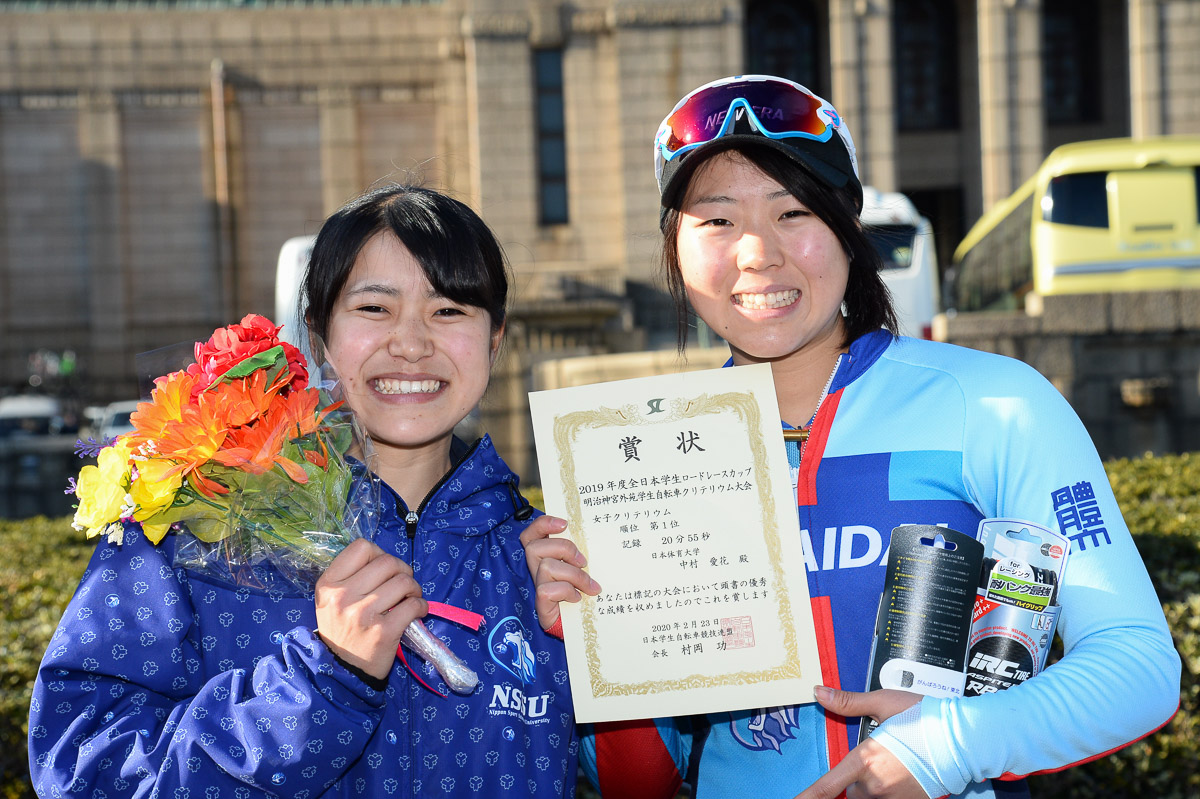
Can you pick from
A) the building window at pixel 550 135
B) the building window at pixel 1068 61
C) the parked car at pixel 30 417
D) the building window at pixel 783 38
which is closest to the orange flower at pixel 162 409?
the parked car at pixel 30 417

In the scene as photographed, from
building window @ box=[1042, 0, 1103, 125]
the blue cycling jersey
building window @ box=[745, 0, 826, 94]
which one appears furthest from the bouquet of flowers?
building window @ box=[1042, 0, 1103, 125]

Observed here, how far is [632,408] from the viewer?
214 cm

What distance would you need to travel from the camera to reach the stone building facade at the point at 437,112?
2086 centimetres

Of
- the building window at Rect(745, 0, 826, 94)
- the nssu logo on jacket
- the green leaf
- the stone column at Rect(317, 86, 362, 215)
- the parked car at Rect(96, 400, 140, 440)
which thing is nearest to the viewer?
the green leaf

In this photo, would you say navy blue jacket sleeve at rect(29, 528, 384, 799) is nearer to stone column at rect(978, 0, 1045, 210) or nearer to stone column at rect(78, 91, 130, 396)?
stone column at rect(978, 0, 1045, 210)

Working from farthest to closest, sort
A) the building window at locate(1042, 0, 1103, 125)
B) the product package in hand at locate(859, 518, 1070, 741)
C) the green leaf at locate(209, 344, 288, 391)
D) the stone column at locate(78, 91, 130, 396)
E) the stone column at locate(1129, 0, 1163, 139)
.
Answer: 1. the building window at locate(1042, 0, 1103, 125)
2. the stone column at locate(78, 91, 130, 396)
3. the stone column at locate(1129, 0, 1163, 139)
4. the green leaf at locate(209, 344, 288, 391)
5. the product package in hand at locate(859, 518, 1070, 741)

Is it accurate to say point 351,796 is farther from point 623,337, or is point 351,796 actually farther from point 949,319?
point 623,337

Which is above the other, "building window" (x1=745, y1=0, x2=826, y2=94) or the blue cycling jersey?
"building window" (x1=745, y1=0, x2=826, y2=94)

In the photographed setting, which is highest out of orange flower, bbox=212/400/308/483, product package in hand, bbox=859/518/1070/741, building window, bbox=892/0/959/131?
building window, bbox=892/0/959/131

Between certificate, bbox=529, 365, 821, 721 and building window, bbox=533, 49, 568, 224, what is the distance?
65.0 feet

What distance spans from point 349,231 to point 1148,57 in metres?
23.2

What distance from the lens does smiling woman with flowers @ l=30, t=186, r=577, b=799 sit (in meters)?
1.74

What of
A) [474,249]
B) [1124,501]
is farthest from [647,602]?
[1124,501]

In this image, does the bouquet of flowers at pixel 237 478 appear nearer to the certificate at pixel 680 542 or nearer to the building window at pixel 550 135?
the certificate at pixel 680 542
